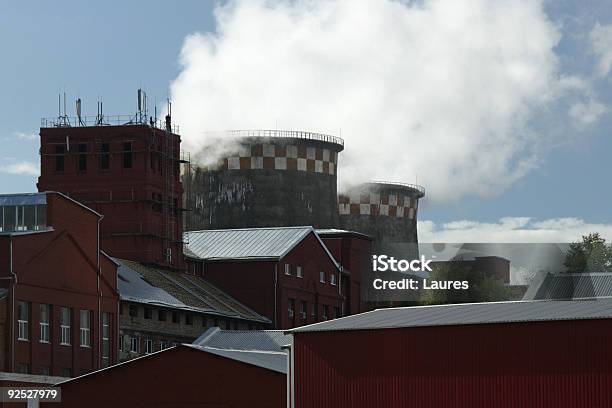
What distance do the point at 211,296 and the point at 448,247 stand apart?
3525 cm

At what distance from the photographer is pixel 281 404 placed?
52.7 metres

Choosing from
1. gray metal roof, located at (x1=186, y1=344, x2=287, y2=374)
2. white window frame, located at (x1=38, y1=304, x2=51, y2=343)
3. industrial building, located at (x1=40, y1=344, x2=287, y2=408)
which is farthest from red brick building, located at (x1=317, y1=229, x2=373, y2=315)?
industrial building, located at (x1=40, y1=344, x2=287, y2=408)

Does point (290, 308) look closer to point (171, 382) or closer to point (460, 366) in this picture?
point (171, 382)

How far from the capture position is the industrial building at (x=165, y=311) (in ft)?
251

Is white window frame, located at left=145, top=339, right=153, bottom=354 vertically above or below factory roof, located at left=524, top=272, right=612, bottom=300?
below

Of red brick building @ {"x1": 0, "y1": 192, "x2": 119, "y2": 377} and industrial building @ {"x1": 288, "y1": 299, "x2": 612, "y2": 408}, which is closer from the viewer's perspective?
industrial building @ {"x1": 288, "y1": 299, "x2": 612, "y2": 408}

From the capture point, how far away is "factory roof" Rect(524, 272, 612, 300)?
93188 millimetres

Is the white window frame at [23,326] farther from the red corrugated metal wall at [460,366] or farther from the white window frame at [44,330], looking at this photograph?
the red corrugated metal wall at [460,366]

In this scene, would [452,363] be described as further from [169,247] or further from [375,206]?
[375,206]

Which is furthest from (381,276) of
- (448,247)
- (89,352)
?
(89,352)

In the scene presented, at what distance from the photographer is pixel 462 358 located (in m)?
45.3

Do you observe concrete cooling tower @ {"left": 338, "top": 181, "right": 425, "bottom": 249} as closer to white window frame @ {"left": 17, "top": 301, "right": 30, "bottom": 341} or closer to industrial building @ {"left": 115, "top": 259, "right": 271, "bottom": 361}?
industrial building @ {"left": 115, "top": 259, "right": 271, "bottom": 361}

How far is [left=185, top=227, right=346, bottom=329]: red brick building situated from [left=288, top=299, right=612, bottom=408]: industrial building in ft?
130

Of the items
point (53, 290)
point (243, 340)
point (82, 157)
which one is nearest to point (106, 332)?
point (53, 290)
